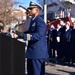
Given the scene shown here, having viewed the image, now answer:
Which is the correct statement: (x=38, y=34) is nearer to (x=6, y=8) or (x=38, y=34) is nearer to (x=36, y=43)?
(x=36, y=43)

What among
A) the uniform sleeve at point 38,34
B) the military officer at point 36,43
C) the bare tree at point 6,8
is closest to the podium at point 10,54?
the uniform sleeve at point 38,34

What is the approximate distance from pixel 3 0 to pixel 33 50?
44.1 meters

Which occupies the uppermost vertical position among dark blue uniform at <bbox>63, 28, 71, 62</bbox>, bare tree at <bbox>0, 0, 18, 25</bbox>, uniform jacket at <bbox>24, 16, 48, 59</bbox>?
bare tree at <bbox>0, 0, 18, 25</bbox>

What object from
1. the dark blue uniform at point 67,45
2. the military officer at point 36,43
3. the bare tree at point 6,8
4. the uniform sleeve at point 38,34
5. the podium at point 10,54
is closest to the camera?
the podium at point 10,54

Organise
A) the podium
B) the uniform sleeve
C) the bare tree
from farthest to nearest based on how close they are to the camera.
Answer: the bare tree < the uniform sleeve < the podium

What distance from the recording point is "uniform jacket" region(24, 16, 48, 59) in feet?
18.4

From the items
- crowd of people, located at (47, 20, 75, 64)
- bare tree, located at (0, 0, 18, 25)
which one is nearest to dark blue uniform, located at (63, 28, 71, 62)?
crowd of people, located at (47, 20, 75, 64)

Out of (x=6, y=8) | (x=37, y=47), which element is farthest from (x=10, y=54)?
(x=6, y=8)

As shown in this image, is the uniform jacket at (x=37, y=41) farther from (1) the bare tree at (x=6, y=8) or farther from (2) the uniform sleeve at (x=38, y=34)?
(1) the bare tree at (x=6, y=8)

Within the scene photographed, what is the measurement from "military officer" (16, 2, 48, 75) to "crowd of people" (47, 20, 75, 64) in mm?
6567

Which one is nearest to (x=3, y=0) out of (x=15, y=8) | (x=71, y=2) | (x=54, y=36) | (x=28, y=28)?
(x=15, y=8)

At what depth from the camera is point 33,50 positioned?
5.73 m

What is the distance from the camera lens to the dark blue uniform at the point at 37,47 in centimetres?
562

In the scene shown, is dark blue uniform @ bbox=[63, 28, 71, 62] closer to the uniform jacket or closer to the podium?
the uniform jacket
